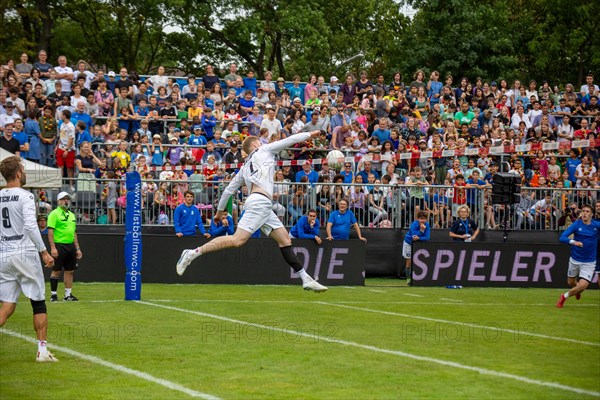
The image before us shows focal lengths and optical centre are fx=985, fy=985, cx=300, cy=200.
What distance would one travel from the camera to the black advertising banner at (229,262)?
21797 mm

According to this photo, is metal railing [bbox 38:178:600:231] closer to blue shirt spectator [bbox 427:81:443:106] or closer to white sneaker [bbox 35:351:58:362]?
blue shirt spectator [bbox 427:81:443:106]

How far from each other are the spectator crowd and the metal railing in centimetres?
3

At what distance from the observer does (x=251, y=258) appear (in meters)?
22.1

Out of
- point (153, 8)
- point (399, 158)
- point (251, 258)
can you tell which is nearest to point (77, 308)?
point (251, 258)

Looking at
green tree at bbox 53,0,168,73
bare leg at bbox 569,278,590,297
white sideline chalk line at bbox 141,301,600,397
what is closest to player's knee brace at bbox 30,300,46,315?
white sideline chalk line at bbox 141,301,600,397

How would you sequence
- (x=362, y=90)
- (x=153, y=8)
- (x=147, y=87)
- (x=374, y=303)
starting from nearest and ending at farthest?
(x=374, y=303) < (x=147, y=87) < (x=362, y=90) < (x=153, y=8)

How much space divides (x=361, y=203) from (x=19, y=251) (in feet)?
49.2

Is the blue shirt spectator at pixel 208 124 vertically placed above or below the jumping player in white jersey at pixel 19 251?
above

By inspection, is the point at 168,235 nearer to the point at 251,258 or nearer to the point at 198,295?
the point at 251,258

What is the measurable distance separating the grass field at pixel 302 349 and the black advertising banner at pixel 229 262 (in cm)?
340

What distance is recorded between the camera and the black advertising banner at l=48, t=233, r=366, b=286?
71.5 feet

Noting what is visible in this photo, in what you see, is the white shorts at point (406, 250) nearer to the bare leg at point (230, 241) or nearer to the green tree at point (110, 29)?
the bare leg at point (230, 241)

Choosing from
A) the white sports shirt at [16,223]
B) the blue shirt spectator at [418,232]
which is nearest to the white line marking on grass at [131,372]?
the white sports shirt at [16,223]

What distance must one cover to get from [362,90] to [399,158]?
480 cm
